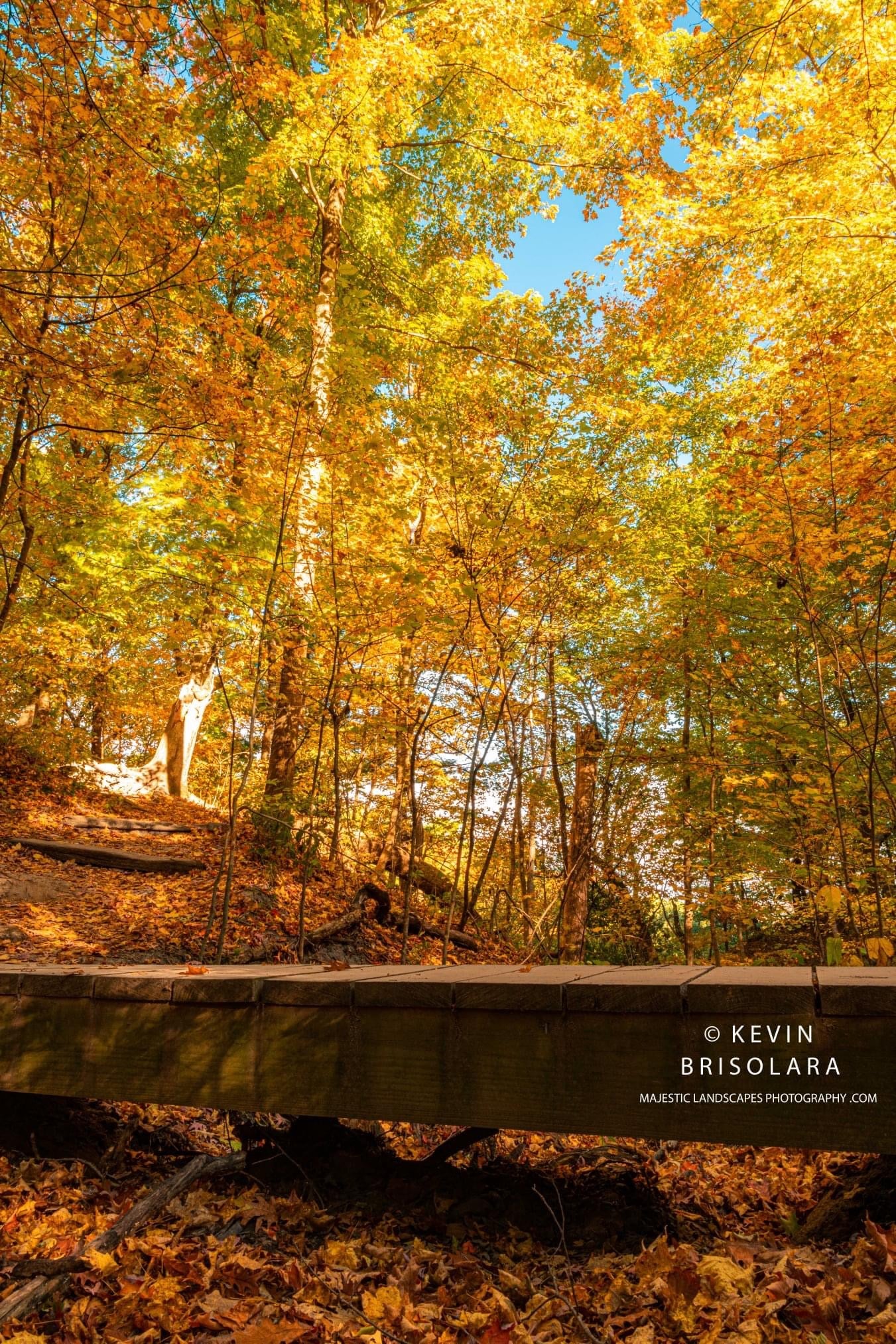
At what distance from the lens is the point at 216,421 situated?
5.90m

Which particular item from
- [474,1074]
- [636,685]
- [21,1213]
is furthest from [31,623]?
[474,1074]

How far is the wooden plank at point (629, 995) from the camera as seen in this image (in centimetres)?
190

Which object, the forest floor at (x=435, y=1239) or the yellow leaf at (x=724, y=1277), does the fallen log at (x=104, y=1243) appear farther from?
the yellow leaf at (x=724, y=1277)

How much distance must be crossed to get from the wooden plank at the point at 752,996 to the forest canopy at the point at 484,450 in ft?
11.1

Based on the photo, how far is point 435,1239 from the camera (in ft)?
7.11

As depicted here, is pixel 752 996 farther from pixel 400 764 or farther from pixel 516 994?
pixel 400 764

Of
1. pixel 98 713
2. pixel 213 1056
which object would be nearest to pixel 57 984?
pixel 213 1056

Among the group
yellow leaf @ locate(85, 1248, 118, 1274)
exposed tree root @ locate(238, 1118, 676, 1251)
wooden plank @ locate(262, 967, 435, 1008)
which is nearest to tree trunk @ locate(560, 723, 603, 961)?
exposed tree root @ locate(238, 1118, 676, 1251)

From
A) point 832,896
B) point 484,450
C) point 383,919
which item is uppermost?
point 484,450

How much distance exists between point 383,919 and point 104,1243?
5554mm

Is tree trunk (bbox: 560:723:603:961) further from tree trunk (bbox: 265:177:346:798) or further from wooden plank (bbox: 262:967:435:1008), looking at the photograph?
wooden plank (bbox: 262:967:435:1008)

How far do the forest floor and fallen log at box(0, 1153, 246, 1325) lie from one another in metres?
0.03

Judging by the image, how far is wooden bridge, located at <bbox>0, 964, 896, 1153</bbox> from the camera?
179 cm

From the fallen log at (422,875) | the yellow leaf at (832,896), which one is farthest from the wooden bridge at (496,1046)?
the fallen log at (422,875)
